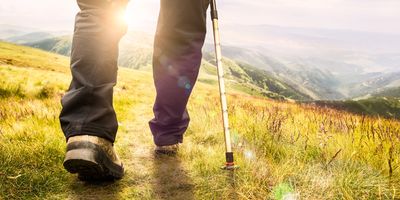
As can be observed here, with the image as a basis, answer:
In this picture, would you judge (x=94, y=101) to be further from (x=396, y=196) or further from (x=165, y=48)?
(x=396, y=196)

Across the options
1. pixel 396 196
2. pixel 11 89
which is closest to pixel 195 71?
pixel 396 196

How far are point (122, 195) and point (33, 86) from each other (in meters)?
12.4

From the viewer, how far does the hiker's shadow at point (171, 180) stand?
10.3 ft

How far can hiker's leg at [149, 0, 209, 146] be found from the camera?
3.78 metres

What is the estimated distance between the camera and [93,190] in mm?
3125

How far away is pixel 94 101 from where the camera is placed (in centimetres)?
301

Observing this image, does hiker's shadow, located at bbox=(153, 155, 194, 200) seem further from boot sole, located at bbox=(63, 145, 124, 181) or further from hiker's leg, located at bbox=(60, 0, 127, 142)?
hiker's leg, located at bbox=(60, 0, 127, 142)

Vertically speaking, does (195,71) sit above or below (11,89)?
above

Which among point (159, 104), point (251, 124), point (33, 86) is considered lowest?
point (33, 86)

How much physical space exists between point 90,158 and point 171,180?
2.88ft

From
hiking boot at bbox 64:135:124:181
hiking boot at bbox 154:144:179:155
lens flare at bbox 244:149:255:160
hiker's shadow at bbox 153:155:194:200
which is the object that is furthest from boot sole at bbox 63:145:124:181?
lens flare at bbox 244:149:255:160

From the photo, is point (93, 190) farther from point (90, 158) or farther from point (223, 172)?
point (223, 172)

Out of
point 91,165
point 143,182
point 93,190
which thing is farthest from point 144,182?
point 91,165

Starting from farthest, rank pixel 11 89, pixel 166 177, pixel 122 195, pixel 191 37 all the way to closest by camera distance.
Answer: pixel 11 89, pixel 191 37, pixel 166 177, pixel 122 195
